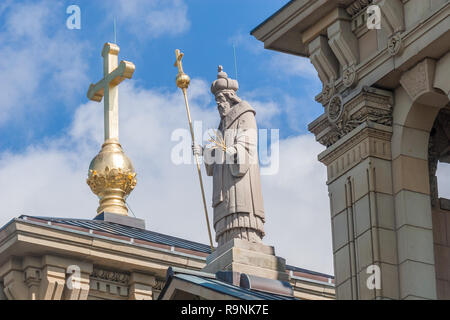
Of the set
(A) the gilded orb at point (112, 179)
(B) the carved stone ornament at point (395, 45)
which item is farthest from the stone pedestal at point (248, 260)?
(A) the gilded orb at point (112, 179)

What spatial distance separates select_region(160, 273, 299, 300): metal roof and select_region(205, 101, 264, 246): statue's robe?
302cm

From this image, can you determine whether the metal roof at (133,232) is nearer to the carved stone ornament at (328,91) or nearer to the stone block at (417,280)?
the carved stone ornament at (328,91)

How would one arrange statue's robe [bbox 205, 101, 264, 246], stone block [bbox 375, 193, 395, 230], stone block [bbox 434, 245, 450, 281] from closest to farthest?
stone block [bbox 375, 193, 395, 230], stone block [bbox 434, 245, 450, 281], statue's robe [bbox 205, 101, 264, 246]

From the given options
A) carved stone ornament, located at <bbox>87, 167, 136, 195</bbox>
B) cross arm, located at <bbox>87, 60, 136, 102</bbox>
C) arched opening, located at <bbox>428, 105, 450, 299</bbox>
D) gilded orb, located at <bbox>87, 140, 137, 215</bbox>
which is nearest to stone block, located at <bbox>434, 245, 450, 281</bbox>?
arched opening, located at <bbox>428, 105, 450, 299</bbox>

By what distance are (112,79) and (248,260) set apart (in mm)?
14700

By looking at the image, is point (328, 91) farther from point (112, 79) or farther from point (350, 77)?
point (112, 79)

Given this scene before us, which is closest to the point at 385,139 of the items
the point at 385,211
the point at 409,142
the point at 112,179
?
the point at 409,142

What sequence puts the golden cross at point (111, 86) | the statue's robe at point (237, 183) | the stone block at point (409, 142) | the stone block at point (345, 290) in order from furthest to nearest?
the golden cross at point (111, 86)
the statue's robe at point (237, 183)
the stone block at point (409, 142)
the stone block at point (345, 290)

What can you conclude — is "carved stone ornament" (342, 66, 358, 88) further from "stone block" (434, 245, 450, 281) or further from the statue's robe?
the statue's robe

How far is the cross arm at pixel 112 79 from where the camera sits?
4578cm

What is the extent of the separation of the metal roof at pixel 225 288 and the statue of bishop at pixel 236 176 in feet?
10.0

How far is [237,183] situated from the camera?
33.7m

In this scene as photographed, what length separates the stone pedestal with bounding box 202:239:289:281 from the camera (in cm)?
3247
